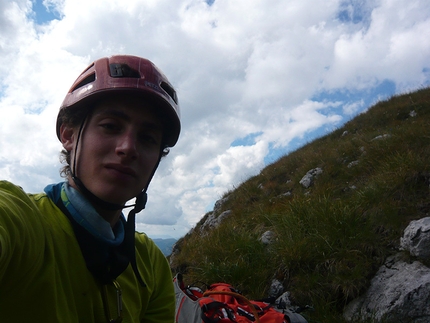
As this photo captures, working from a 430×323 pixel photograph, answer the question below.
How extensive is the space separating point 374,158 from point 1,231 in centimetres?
699

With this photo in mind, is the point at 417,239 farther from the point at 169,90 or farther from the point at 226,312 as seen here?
the point at 169,90

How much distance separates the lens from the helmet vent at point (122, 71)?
210cm

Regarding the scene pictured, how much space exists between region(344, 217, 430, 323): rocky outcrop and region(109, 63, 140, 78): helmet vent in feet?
11.0

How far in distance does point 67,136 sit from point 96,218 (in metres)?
0.86

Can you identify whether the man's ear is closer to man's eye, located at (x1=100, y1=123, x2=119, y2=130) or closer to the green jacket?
man's eye, located at (x1=100, y1=123, x2=119, y2=130)

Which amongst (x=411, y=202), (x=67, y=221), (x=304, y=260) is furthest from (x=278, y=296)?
(x=67, y=221)

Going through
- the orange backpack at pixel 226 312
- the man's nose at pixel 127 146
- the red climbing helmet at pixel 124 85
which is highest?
the red climbing helmet at pixel 124 85

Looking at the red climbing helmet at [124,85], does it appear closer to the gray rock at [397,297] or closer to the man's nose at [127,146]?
the man's nose at [127,146]

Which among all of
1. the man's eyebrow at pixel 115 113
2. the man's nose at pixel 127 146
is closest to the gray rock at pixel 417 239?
the man's nose at pixel 127 146

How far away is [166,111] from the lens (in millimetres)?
2258

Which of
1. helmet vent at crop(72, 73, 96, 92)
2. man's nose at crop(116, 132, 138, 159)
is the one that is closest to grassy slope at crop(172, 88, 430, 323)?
man's nose at crop(116, 132, 138, 159)

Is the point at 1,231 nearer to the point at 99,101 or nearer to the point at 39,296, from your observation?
the point at 39,296

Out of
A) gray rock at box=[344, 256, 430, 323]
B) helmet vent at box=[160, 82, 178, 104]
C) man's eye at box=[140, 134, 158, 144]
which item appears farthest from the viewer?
gray rock at box=[344, 256, 430, 323]

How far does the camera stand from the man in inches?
46.5
